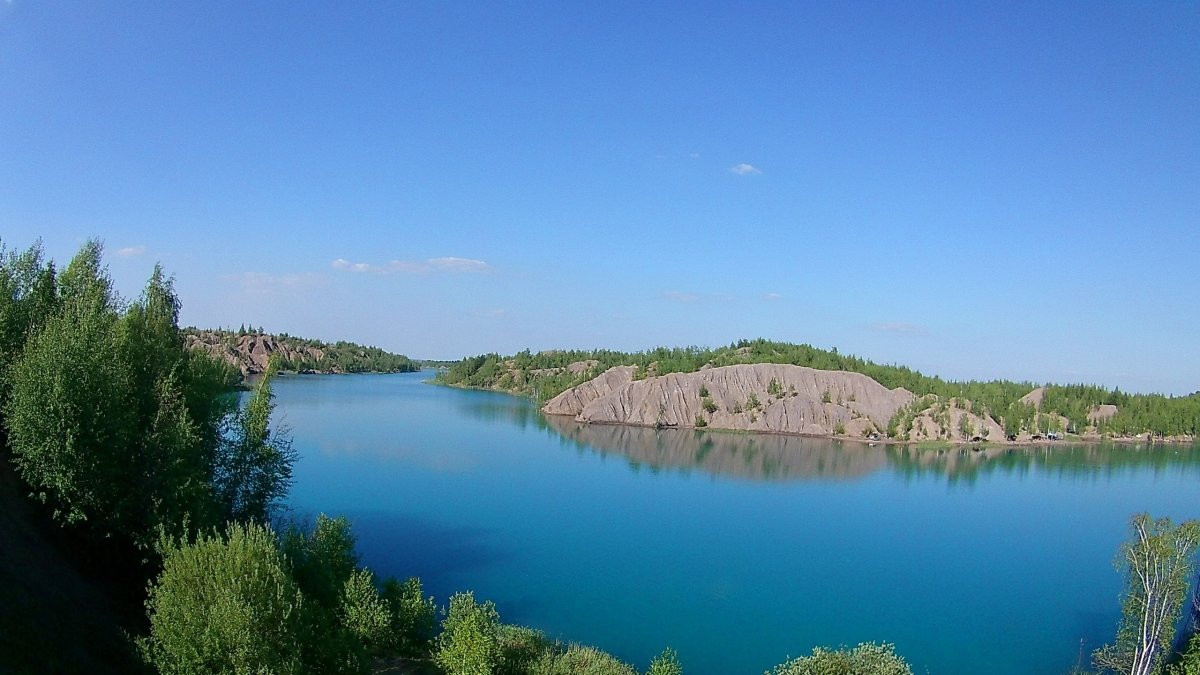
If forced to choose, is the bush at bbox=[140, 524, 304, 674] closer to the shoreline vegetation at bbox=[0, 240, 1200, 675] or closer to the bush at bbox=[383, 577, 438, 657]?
the shoreline vegetation at bbox=[0, 240, 1200, 675]

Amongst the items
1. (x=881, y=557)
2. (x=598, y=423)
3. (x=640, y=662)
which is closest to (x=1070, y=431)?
(x=598, y=423)

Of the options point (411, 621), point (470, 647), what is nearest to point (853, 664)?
point (470, 647)

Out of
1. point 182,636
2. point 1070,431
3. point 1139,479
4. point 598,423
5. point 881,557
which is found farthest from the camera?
point 1070,431

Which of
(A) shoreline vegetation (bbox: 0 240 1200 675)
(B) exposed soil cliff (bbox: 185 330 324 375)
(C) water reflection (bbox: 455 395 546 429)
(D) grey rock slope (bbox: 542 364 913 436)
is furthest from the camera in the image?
(B) exposed soil cliff (bbox: 185 330 324 375)

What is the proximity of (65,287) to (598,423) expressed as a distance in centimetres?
6672

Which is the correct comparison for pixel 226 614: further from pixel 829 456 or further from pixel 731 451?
pixel 829 456

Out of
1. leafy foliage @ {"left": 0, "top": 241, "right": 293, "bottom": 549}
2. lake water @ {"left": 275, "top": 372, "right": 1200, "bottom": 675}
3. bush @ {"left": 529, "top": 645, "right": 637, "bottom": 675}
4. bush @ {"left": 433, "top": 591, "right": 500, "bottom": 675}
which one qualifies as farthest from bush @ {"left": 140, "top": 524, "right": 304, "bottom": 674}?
lake water @ {"left": 275, "top": 372, "right": 1200, "bottom": 675}

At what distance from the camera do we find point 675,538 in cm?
3372

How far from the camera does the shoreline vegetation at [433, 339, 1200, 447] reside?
270 ft

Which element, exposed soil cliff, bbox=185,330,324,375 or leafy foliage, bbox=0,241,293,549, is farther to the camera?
exposed soil cliff, bbox=185,330,324,375

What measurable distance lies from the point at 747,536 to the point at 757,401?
171 feet

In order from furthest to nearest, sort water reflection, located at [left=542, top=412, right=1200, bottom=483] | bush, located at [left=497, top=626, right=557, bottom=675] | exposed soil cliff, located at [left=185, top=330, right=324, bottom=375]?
exposed soil cliff, located at [left=185, top=330, right=324, bottom=375] → water reflection, located at [left=542, top=412, right=1200, bottom=483] → bush, located at [left=497, top=626, right=557, bottom=675]

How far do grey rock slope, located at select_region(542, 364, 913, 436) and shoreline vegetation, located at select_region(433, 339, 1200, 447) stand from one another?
122mm

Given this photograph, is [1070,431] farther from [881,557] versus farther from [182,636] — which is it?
[182,636]
